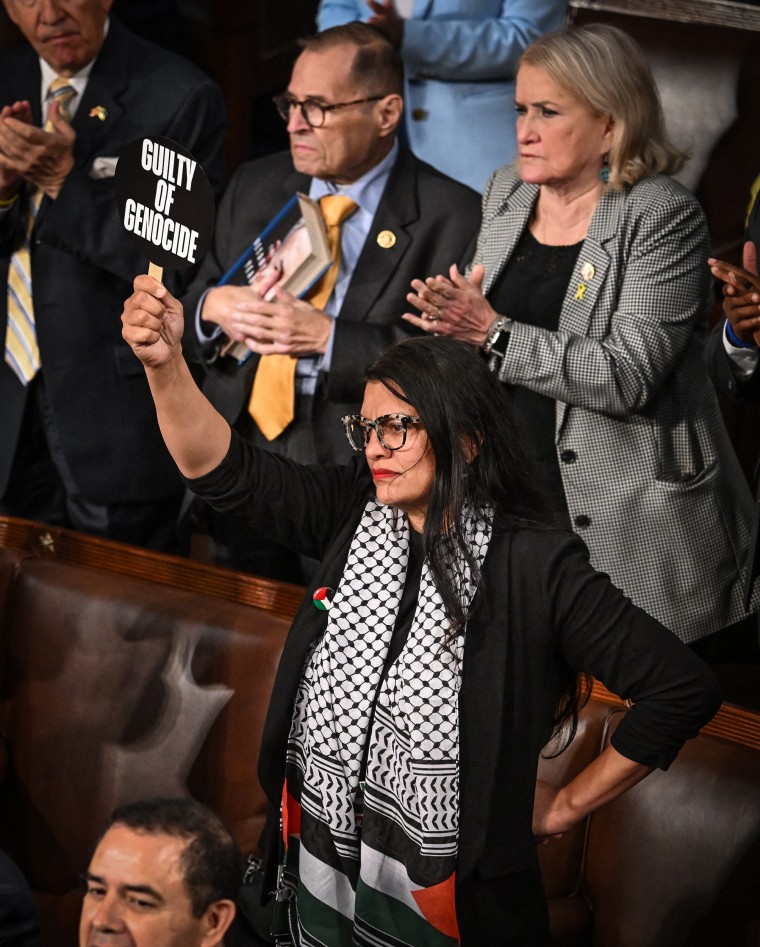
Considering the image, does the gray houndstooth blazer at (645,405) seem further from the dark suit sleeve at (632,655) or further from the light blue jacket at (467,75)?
the dark suit sleeve at (632,655)

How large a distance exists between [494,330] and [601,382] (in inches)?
9.0

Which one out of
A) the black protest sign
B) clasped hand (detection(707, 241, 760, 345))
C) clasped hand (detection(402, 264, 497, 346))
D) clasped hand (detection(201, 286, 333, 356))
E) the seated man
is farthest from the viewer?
clasped hand (detection(201, 286, 333, 356))

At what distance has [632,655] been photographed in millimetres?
1826

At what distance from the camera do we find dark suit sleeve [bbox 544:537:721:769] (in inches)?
71.9

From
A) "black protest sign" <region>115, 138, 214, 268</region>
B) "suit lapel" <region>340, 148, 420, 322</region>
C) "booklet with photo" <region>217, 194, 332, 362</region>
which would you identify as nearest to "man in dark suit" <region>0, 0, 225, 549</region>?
"booklet with photo" <region>217, 194, 332, 362</region>

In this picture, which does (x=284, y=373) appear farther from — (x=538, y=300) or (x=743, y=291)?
(x=743, y=291)

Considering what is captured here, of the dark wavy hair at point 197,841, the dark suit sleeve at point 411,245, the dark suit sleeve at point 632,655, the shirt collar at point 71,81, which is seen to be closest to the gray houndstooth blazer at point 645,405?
the dark suit sleeve at point 411,245

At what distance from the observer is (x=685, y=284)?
266 cm

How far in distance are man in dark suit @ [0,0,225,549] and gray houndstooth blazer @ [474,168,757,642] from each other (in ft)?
3.29

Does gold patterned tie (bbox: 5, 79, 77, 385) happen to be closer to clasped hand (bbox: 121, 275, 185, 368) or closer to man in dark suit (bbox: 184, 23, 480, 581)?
man in dark suit (bbox: 184, 23, 480, 581)

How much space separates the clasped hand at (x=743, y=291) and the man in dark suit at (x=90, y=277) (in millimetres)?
1474

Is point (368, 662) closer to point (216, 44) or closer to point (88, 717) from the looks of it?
point (88, 717)

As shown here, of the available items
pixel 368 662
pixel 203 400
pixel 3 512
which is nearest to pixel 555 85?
pixel 203 400

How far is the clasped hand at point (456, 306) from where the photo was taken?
8.59ft
